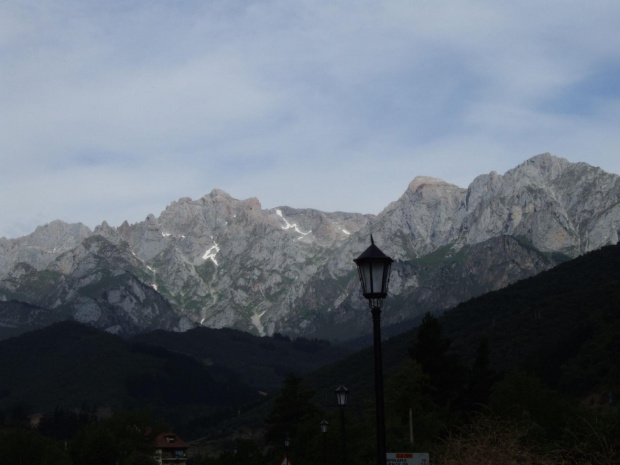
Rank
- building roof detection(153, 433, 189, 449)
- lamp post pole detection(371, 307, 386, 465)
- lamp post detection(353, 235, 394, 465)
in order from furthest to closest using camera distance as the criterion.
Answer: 1. building roof detection(153, 433, 189, 449)
2. lamp post detection(353, 235, 394, 465)
3. lamp post pole detection(371, 307, 386, 465)

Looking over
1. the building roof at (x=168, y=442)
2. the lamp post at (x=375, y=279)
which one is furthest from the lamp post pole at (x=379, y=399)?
the building roof at (x=168, y=442)

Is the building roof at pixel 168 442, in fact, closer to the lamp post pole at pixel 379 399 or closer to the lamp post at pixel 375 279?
the lamp post at pixel 375 279

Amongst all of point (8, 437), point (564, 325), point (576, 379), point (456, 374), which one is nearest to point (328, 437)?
point (456, 374)

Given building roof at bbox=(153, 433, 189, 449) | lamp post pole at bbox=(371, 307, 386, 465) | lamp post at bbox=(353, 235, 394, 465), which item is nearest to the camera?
lamp post pole at bbox=(371, 307, 386, 465)

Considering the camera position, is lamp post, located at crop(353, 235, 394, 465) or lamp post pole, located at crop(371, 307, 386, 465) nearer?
lamp post pole, located at crop(371, 307, 386, 465)

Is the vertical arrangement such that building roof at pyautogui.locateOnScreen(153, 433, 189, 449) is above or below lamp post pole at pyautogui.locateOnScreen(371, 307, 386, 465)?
below

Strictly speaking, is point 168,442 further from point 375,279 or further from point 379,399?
point 379,399

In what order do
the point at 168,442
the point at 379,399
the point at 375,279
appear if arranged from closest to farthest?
the point at 379,399
the point at 375,279
the point at 168,442

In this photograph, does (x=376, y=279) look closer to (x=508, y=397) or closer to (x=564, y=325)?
(x=508, y=397)

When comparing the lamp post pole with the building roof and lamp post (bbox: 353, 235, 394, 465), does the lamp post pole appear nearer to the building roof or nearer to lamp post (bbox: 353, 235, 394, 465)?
lamp post (bbox: 353, 235, 394, 465)

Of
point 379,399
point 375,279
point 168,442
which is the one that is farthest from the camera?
point 168,442

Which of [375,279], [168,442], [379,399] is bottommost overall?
[168,442]

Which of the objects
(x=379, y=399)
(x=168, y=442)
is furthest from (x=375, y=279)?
(x=168, y=442)

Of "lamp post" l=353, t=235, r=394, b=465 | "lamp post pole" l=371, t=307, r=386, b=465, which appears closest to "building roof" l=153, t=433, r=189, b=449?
"lamp post" l=353, t=235, r=394, b=465
